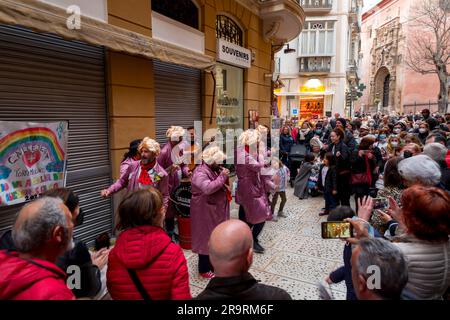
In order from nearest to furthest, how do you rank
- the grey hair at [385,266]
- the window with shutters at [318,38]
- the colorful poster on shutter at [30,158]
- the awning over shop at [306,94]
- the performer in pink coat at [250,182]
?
1. the grey hair at [385,266]
2. the colorful poster on shutter at [30,158]
3. the performer in pink coat at [250,182]
4. the window with shutters at [318,38]
5. the awning over shop at [306,94]

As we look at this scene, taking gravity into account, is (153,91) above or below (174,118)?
above

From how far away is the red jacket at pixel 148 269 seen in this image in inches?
67.2

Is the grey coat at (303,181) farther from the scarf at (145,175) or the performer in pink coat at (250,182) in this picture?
the scarf at (145,175)

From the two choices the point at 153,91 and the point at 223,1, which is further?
the point at 223,1

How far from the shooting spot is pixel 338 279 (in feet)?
7.47

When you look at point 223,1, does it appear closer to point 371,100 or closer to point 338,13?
point 338,13

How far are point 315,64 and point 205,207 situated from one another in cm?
2076

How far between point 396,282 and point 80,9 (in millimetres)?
4814

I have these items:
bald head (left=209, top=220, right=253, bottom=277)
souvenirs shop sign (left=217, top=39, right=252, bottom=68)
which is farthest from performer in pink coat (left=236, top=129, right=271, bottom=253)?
souvenirs shop sign (left=217, top=39, right=252, bottom=68)

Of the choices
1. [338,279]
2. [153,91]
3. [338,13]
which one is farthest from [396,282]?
[338,13]

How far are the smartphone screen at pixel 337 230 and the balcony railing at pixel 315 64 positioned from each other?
21.6 m


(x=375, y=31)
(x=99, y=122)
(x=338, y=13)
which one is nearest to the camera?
(x=99, y=122)

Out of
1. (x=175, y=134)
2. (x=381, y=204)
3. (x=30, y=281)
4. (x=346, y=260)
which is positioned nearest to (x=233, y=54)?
(x=175, y=134)

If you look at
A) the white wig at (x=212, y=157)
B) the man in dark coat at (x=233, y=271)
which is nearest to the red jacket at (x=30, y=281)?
the man in dark coat at (x=233, y=271)
